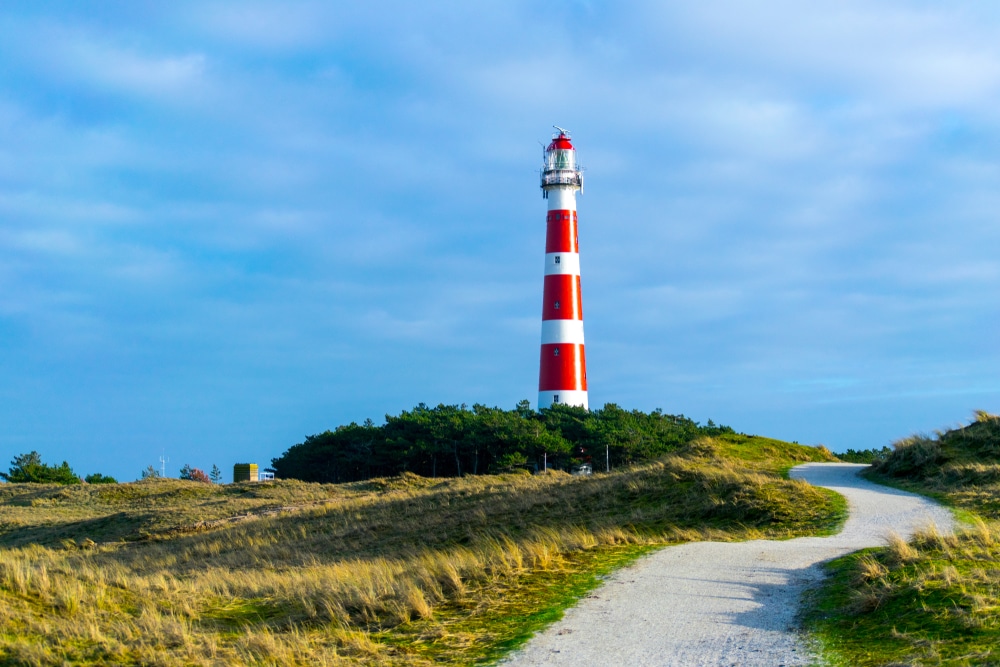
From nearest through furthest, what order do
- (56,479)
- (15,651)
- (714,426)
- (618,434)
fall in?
(15,651) < (618,434) < (714,426) < (56,479)

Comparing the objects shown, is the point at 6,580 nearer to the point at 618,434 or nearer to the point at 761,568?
the point at 761,568

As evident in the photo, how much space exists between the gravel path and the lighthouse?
2928 cm

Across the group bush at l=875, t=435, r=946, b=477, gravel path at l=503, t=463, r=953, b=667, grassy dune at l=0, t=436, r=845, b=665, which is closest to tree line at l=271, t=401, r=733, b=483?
grassy dune at l=0, t=436, r=845, b=665

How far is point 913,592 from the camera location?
9.58m

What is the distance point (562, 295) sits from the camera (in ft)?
147

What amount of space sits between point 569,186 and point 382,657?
39224 mm

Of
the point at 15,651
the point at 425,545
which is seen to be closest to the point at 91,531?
the point at 425,545

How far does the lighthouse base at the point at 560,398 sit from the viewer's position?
46156mm

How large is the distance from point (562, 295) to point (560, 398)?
5.25 metres

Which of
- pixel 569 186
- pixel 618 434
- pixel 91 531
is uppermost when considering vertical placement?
pixel 569 186

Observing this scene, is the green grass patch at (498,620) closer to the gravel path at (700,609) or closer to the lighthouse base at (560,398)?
the gravel path at (700,609)

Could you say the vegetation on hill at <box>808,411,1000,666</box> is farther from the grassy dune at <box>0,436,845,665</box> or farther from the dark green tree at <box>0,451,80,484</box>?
the dark green tree at <box>0,451,80,484</box>

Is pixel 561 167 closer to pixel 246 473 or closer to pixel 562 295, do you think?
pixel 562 295

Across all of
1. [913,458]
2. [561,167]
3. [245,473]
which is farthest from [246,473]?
[913,458]
